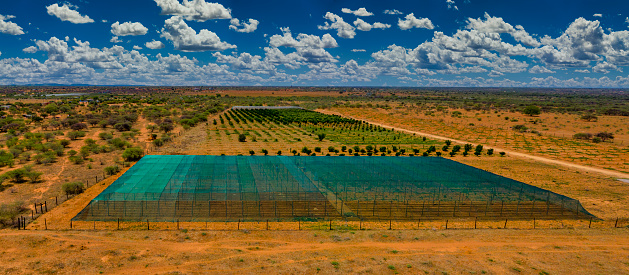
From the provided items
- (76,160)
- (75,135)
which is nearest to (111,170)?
(76,160)

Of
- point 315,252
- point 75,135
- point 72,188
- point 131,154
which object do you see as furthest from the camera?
point 75,135

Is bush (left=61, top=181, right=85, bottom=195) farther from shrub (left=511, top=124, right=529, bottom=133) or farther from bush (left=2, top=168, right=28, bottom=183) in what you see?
shrub (left=511, top=124, right=529, bottom=133)

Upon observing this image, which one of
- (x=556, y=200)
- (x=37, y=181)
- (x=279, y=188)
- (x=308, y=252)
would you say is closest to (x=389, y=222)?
(x=308, y=252)

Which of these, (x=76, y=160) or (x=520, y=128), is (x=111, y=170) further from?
(x=520, y=128)

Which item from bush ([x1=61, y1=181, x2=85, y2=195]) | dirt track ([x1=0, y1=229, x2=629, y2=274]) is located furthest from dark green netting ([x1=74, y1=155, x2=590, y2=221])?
bush ([x1=61, y1=181, x2=85, y2=195])

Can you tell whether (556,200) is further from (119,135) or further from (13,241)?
(119,135)

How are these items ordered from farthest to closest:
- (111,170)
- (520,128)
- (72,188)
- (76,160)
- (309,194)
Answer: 1. (520,128)
2. (76,160)
3. (111,170)
4. (72,188)
5. (309,194)
